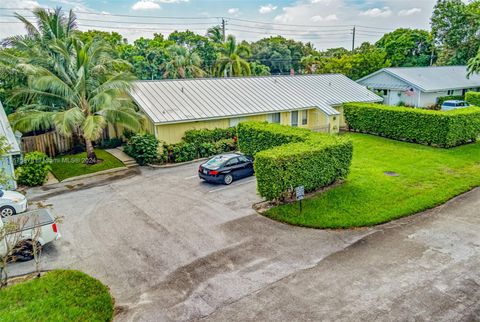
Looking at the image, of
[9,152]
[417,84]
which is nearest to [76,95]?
[9,152]

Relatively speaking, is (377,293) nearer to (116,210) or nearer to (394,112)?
(116,210)

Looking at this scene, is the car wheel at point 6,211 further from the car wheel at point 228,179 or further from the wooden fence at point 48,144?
the wooden fence at point 48,144

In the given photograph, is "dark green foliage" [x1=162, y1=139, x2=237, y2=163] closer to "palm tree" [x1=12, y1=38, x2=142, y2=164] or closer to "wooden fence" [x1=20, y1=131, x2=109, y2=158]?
"palm tree" [x1=12, y1=38, x2=142, y2=164]

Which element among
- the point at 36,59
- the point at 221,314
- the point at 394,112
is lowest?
the point at 221,314

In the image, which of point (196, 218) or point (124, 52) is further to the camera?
point (124, 52)

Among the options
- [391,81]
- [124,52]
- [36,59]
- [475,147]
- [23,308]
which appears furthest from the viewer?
[124,52]

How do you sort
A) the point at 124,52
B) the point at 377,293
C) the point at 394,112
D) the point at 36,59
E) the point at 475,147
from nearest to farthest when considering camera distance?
the point at 377,293 → the point at 36,59 → the point at 475,147 → the point at 394,112 → the point at 124,52

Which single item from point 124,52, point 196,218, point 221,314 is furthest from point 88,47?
point 124,52
